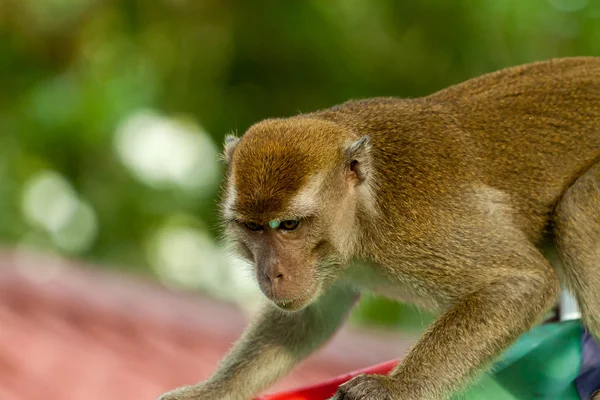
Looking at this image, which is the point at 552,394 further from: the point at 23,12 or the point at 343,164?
the point at 23,12

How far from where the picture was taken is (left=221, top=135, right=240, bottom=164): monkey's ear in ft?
13.2

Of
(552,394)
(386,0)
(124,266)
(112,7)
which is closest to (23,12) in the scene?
(112,7)

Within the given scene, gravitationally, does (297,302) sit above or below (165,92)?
below

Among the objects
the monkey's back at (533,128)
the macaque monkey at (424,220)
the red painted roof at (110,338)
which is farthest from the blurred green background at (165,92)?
the macaque monkey at (424,220)

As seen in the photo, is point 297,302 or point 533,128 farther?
point 533,128

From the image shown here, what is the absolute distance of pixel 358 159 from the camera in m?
3.83

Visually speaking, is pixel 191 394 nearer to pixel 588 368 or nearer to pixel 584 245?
pixel 588 368

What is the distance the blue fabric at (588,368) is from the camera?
3.96 meters

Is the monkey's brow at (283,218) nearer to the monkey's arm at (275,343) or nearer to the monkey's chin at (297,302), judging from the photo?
the monkey's chin at (297,302)

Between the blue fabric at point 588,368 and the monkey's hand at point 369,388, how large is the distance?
88 cm

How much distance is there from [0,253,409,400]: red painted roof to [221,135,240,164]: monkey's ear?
317 centimetres

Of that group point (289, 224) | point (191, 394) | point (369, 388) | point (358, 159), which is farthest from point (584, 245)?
point (191, 394)

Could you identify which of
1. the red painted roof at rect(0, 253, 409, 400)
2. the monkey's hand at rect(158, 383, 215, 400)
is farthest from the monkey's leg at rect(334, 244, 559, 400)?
the red painted roof at rect(0, 253, 409, 400)

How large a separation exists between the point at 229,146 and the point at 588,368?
1.84 meters
